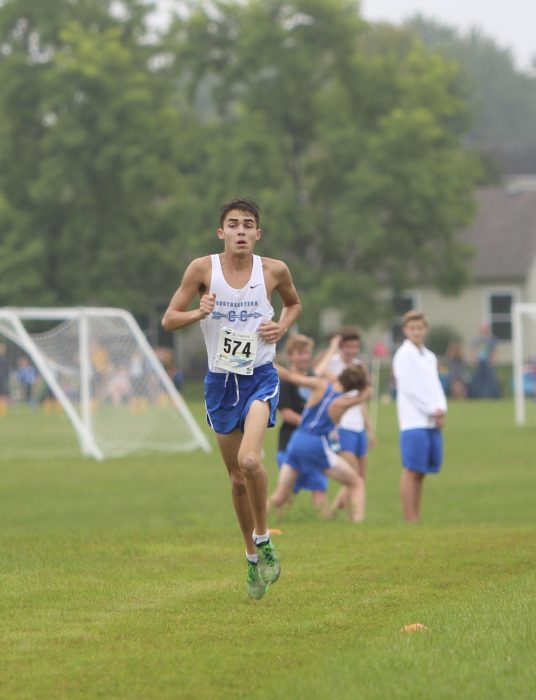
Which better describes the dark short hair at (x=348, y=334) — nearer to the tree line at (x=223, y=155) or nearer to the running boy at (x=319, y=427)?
the running boy at (x=319, y=427)

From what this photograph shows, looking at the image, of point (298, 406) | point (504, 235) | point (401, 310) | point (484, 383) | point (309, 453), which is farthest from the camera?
point (504, 235)

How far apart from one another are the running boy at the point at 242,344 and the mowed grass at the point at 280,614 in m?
0.54

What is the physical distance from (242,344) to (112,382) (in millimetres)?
20590

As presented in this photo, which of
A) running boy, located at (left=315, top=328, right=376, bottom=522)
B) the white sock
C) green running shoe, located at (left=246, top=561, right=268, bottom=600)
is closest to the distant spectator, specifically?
running boy, located at (left=315, top=328, right=376, bottom=522)

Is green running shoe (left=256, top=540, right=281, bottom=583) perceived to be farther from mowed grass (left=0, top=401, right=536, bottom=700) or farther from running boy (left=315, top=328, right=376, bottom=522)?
running boy (left=315, top=328, right=376, bottom=522)

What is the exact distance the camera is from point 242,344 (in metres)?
8.95

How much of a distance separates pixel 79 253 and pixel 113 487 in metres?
35.3

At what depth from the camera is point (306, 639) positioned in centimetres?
748

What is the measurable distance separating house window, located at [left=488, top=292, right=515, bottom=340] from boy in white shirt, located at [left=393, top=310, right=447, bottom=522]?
166 feet

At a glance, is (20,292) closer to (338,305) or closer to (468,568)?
(338,305)

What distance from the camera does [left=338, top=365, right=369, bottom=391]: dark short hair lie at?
15.5 m

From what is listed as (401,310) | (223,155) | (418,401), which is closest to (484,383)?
(223,155)

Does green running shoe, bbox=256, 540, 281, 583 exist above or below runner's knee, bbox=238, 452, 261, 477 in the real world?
below

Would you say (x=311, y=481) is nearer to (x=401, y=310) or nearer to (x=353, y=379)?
(x=353, y=379)
